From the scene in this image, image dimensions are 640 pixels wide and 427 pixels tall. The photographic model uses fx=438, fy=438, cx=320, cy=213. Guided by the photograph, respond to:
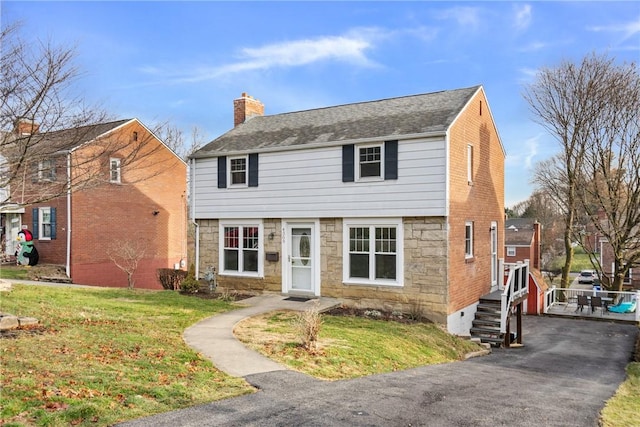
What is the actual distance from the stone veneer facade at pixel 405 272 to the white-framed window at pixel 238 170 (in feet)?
6.59

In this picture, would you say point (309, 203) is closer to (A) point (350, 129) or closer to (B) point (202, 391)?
(A) point (350, 129)

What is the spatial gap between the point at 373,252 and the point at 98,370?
9018mm

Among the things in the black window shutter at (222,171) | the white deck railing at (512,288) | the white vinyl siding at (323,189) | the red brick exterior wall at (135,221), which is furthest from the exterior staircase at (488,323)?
the red brick exterior wall at (135,221)

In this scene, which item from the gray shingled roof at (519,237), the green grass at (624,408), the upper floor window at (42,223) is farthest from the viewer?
the gray shingled roof at (519,237)

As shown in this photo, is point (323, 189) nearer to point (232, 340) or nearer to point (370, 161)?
point (370, 161)

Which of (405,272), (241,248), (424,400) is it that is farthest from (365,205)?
(424,400)

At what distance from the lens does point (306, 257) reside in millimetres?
15117

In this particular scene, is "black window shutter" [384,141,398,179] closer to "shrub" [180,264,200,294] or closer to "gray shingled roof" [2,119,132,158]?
"shrub" [180,264,200,294]

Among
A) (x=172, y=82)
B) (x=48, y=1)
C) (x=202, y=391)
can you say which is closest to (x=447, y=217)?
(x=202, y=391)

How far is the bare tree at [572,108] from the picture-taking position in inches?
978

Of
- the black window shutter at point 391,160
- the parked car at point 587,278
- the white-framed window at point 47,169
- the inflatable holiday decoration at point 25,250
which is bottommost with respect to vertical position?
the parked car at point 587,278

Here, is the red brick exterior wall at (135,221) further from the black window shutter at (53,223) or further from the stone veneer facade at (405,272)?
the stone veneer facade at (405,272)

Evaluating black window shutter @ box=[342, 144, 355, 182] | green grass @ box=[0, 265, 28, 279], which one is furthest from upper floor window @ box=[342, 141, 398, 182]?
green grass @ box=[0, 265, 28, 279]

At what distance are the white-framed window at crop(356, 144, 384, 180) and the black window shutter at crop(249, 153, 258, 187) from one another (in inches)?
157
